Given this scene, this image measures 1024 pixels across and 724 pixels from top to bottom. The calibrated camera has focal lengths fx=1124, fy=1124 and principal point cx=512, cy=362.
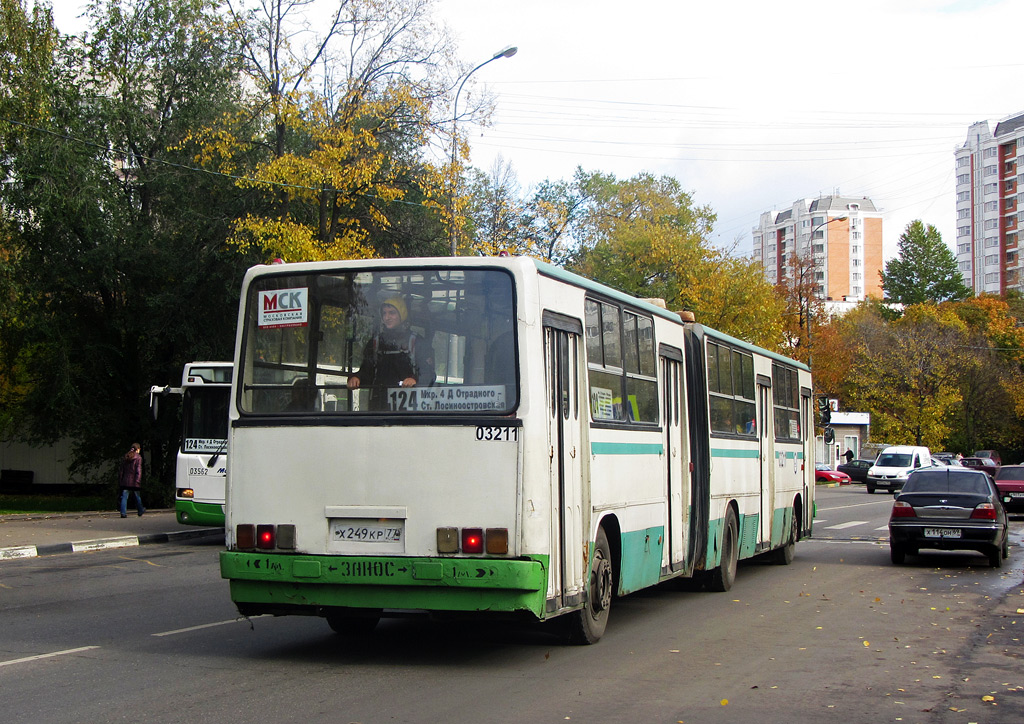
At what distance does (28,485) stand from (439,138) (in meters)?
25.1

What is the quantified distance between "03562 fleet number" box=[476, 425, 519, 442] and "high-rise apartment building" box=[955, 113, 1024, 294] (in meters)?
126

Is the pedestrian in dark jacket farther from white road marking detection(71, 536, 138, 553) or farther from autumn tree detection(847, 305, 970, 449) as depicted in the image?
autumn tree detection(847, 305, 970, 449)

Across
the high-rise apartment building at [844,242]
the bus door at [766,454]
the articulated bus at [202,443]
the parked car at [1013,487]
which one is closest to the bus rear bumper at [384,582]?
the bus door at [766,454]

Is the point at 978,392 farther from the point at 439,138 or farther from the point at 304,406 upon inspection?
the point at 304,406

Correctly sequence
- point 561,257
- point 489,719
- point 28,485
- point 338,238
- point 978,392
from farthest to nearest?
point 978,392, point 561,257, point 28,485, point 338,238, point 489,719

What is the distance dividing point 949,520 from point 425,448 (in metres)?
12.4

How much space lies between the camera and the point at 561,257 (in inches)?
2442

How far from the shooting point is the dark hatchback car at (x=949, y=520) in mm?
17844

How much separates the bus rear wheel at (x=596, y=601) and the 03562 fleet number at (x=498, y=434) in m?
1.69

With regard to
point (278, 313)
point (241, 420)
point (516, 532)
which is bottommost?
point (516, 532)

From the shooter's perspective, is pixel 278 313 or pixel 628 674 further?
pixel 278 313

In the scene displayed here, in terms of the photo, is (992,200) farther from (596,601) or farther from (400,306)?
(400,306)

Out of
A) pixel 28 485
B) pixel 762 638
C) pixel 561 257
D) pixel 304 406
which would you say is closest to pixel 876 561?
pixel 762 638

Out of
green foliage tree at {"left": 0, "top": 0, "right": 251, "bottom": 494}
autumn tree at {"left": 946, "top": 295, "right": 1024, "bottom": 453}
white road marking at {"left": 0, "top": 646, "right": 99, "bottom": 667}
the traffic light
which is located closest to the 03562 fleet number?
white road marking at {"left": 0, "top": 646, "right": 99, "bottom": 667}
